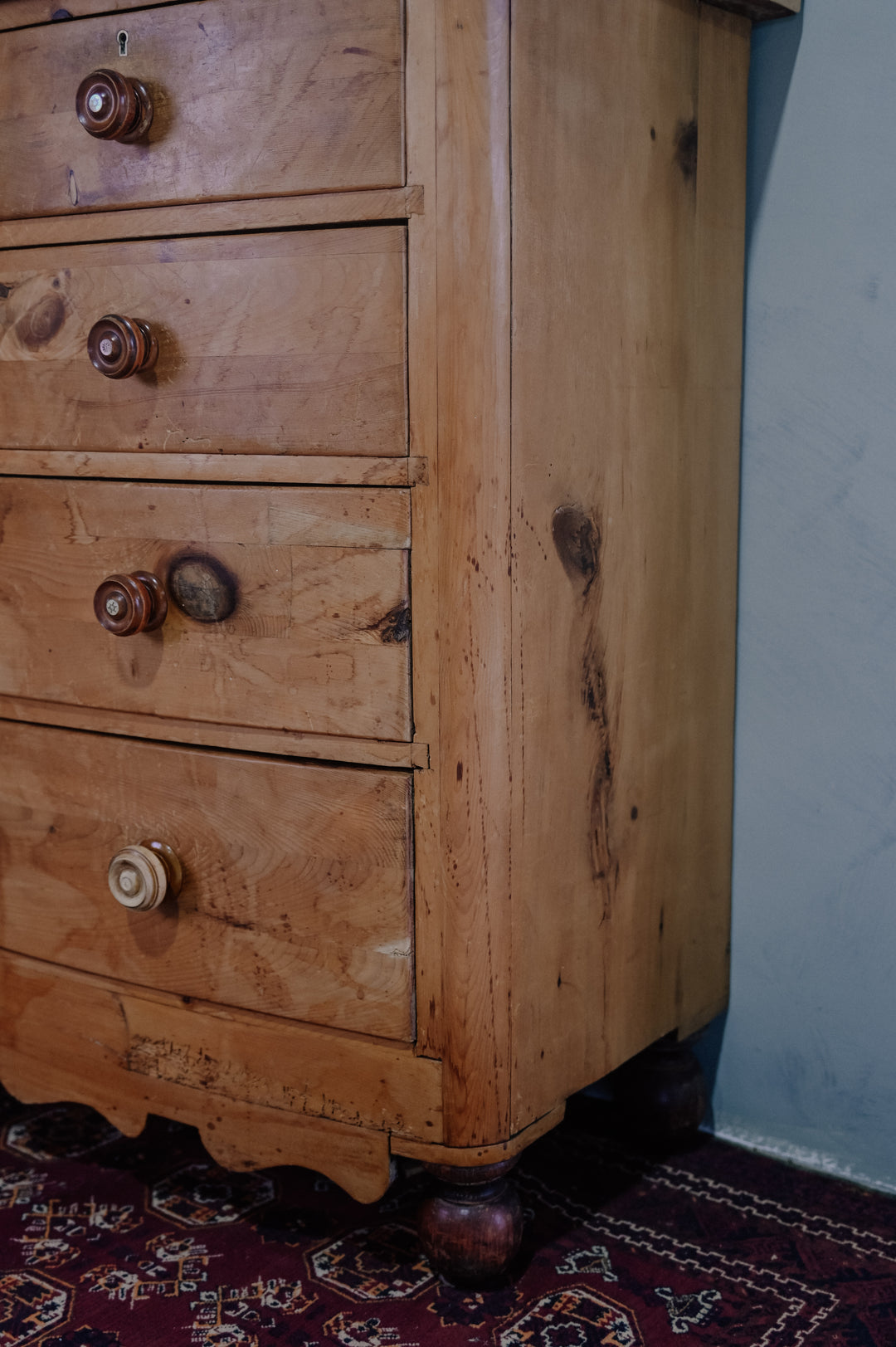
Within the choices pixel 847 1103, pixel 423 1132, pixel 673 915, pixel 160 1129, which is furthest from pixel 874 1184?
pixel 160 1129

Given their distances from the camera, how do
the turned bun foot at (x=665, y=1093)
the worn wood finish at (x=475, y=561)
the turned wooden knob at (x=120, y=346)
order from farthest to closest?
the turned bun foot at (x=665, y=1093)
the turned wooden knob at (x=120, y=346)
the worn wood finish at (x=475, y=561)

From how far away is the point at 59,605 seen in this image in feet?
3.88

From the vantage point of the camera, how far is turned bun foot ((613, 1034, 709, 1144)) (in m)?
1.37

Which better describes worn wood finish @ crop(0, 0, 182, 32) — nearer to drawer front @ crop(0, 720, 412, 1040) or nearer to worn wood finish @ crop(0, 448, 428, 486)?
worn wood finish @ crop(0, 448, 428, 486)

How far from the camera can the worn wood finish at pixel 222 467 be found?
3.34 feet

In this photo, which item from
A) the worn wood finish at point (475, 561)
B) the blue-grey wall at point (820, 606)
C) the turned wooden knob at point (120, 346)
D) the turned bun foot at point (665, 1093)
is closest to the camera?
the worn wood finish at point (475, 561)

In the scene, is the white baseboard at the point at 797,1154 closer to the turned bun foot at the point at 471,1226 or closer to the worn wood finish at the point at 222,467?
the turned bun foot at the point at 471,1226

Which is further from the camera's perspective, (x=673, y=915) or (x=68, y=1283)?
(x=673, y=915)

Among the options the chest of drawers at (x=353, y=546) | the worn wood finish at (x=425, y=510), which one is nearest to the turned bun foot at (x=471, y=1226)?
the chest of drawers at (x=353, y=546)

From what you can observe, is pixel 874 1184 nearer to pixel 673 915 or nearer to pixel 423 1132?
pixel 673 915

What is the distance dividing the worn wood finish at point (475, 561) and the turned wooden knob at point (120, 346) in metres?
0.26

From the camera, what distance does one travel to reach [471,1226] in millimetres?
1109

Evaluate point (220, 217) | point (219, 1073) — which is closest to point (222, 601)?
point (220, 217)

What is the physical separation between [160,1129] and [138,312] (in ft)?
2.85
